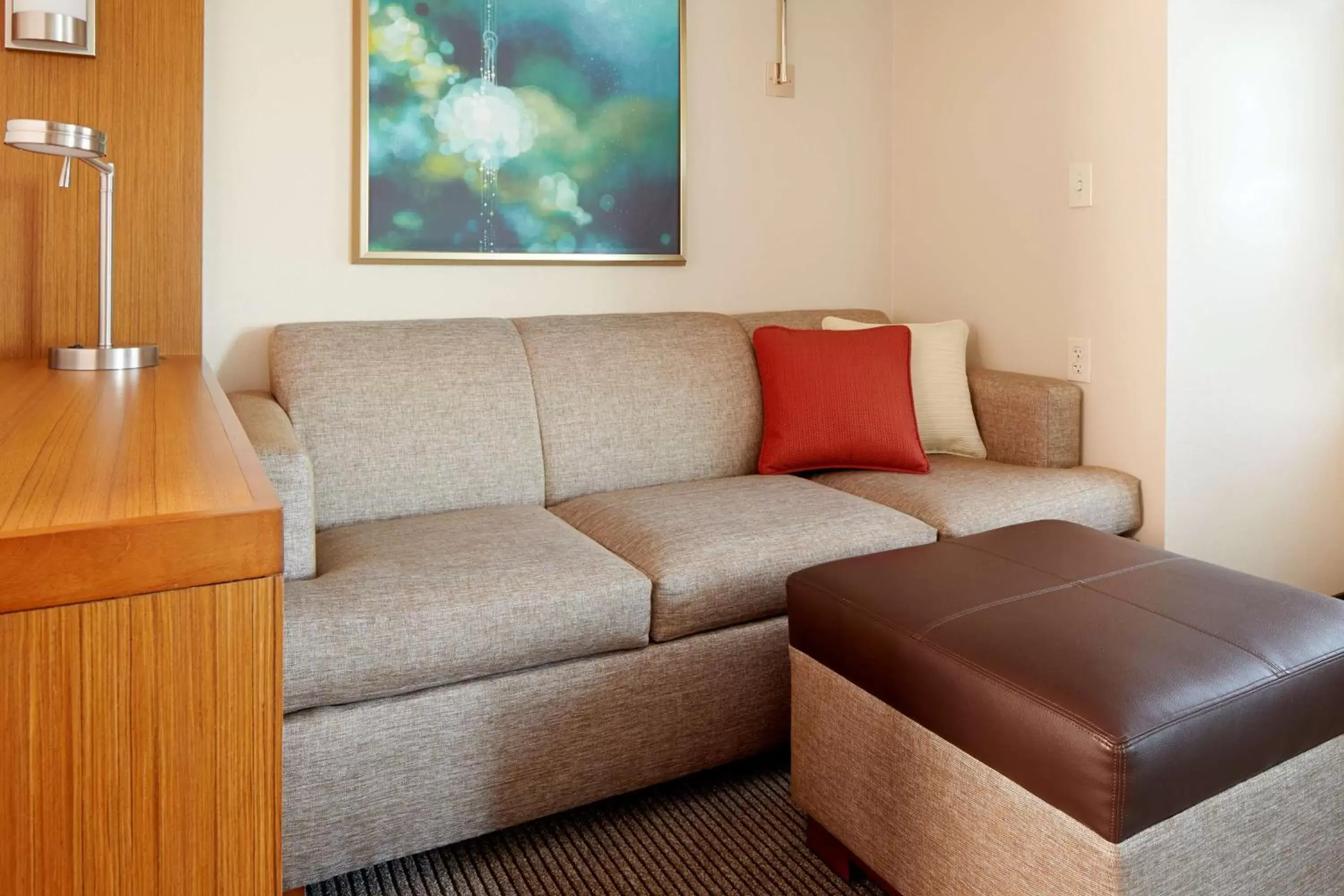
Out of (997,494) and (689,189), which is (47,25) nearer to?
(689,189)

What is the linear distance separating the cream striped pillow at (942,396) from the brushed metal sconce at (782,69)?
2.66ft

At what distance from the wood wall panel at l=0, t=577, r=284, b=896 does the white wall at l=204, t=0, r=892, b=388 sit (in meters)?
1.89

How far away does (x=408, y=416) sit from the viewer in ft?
7.29

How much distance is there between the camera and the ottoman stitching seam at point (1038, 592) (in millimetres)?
1407

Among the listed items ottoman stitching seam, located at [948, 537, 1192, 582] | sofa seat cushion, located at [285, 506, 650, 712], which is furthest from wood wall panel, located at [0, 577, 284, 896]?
ottoman stitching seam, located at [948, 537, 1192, 582]

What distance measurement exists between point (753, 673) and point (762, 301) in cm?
146

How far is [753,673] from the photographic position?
1914mm

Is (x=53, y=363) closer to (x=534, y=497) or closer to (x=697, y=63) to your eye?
(x=534, y=497)

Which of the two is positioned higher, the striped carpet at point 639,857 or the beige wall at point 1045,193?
the beige wall at point 1045,193

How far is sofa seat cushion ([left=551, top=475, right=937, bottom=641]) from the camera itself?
6.01ft

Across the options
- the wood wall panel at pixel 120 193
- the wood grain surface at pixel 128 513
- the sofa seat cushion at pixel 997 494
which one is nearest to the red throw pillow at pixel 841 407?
the sofa seat cushion at pixel 997 494

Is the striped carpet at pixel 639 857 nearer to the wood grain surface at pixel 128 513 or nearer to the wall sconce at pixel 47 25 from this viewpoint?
the wood grain surface at pixel 128 513

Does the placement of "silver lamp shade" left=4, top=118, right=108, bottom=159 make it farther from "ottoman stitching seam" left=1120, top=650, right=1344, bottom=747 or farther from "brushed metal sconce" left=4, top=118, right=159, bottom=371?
"ottoman stitching seam" left=1120, top=650, right=1344, bottom=747

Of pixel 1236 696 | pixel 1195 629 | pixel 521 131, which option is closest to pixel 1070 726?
pixel 1236 696
